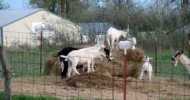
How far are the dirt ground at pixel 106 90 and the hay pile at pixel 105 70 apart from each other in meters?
0.19

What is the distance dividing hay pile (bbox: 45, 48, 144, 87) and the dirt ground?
0.19 meters

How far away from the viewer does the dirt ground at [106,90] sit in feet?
33.5

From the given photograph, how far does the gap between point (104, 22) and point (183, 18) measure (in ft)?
17.6

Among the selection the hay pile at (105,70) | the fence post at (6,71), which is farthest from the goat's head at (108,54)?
the fence post at (6,71)

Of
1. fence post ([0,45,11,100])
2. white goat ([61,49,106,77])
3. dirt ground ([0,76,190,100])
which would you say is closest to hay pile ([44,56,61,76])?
white goat ([61,49,106,77])

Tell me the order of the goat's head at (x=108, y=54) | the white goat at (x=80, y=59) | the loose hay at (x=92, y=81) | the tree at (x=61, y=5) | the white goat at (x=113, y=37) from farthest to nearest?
1. the tree at (x=61, y=5)
2. the white goat at (x=113, y=37)
3. the goat's head at (x=108, y=54)
4. the white goat at (x=80, y=59)
5. the loose hay at (x=92, y=81)

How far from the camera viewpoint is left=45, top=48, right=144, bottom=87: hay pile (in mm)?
11289

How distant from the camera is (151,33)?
90.6 feet

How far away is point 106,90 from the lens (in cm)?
1095

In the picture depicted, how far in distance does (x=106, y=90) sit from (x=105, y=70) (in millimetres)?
1850

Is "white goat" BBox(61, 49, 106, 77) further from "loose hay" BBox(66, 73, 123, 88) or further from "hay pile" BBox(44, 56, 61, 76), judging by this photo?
"hay pile" BBox(44, 56, 61, 76)

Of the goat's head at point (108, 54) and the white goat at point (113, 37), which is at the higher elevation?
the white goat at point (113, 37)

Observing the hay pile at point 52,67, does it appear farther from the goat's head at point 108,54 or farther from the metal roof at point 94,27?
the metal roof at point 94,27

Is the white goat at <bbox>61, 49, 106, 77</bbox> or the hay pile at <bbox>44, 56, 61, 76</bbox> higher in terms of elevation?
the white goat at <bbox>61, 49, 106, 77</bbox>
